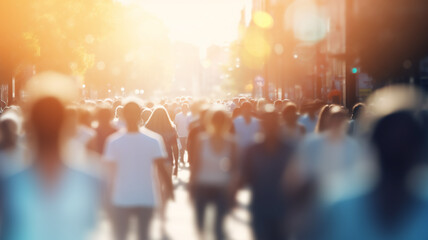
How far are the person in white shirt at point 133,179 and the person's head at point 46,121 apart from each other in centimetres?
234

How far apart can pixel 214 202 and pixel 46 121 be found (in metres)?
3.93

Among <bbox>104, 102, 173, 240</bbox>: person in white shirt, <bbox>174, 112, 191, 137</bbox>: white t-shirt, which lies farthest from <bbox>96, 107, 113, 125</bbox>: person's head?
<bbox>174, 112, 191, 137</bbox>: white t-shirt

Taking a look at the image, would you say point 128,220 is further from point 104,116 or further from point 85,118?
point 85,118

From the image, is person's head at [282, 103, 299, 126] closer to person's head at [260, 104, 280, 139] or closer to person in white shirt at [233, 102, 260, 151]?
person in white shirt at [233, 102, 260, 151]

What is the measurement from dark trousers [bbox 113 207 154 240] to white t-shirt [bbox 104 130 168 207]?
0.06m

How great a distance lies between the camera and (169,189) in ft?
30.1

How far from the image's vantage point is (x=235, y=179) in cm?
797

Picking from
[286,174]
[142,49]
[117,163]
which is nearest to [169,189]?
[117,163]

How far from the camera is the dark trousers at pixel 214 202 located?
8.90 meters

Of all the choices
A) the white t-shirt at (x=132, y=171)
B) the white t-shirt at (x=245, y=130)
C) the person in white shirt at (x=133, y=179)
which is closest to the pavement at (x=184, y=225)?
the white t-shirt at (x=245, y=130)

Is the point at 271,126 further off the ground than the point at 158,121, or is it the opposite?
the point at 271,126

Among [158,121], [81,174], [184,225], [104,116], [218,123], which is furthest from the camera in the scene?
[158,121]

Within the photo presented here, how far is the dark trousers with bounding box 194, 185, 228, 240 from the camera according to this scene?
8.90m

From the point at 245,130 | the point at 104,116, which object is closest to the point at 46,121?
the point at 104,116
